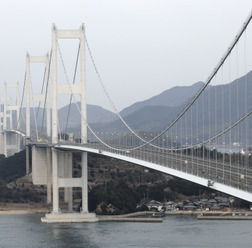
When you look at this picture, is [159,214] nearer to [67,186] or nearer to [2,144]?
[67,186]

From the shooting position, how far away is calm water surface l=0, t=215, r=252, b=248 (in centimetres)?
3719

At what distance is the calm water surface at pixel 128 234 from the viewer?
1464 inches

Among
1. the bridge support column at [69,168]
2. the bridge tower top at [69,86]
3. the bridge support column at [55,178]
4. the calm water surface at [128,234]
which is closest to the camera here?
the calm water surface at [128,234]

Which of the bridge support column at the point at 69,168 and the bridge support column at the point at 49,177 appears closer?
the bridge support column at the point at 69,168

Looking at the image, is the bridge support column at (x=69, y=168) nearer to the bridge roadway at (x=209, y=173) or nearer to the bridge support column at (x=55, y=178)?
the bridge support column at (x=55, y=178)

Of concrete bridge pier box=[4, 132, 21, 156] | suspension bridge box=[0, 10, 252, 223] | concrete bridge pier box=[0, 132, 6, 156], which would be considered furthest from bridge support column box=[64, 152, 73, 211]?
concrete bridge pier box=[0, 132, 6, 156]

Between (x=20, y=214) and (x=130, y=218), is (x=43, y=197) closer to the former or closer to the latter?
(x=20, y=214)

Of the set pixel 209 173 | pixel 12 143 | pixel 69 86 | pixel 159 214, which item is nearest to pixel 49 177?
pixel 159 214

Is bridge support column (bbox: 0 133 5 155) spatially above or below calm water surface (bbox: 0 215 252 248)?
above

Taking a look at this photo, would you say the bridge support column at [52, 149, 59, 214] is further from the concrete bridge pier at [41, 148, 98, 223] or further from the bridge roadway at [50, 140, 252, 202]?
the bridge roadway at [50, 140, 252, 202]

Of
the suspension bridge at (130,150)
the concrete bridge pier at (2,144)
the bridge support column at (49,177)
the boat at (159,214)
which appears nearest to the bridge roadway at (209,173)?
the suspension bridge at (130,150)

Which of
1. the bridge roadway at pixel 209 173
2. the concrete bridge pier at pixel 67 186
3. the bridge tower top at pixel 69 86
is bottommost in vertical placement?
the concrete bridge pier at pixel 67 186

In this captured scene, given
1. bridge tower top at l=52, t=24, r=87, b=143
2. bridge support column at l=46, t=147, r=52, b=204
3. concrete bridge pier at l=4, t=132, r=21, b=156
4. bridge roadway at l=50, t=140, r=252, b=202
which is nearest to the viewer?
bridge roadway at l=50, t=140, r=252, b=202

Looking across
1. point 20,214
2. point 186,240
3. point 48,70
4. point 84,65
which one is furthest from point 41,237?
point 48,70
